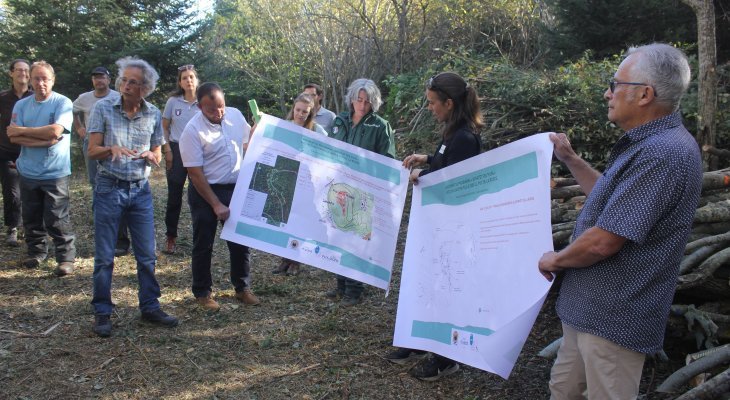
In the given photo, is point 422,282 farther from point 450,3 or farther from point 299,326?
point 450,3

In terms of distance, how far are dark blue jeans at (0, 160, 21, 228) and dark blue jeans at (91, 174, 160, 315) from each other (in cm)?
302

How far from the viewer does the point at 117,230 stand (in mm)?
4316

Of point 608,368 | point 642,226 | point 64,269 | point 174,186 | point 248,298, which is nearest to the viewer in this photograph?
point 642,226

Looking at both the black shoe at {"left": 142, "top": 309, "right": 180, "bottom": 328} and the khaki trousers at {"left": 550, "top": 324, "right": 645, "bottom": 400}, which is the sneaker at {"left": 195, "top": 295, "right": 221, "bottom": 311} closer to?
the black shoe at {"left": 142, "top": 309, "right": 180, "bottom": 328}

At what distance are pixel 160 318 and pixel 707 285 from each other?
160 inches

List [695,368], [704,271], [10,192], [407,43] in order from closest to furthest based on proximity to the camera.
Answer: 1. [695,368]
2. [704,271]
3. [10,192]
4. [407,43]

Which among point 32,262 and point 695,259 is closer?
point 695,259

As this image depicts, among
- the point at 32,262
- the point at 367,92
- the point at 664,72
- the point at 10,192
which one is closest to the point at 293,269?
the point at 367,92

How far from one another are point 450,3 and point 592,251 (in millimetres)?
11040

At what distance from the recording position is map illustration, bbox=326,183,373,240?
4105mm

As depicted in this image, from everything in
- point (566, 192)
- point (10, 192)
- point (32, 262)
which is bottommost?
point (32, 262)

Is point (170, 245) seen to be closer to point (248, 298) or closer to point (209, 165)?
point (248, 298)

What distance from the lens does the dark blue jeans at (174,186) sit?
6.34 meters

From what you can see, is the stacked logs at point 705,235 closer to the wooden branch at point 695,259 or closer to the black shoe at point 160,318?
the wooden branch at point 695,259
